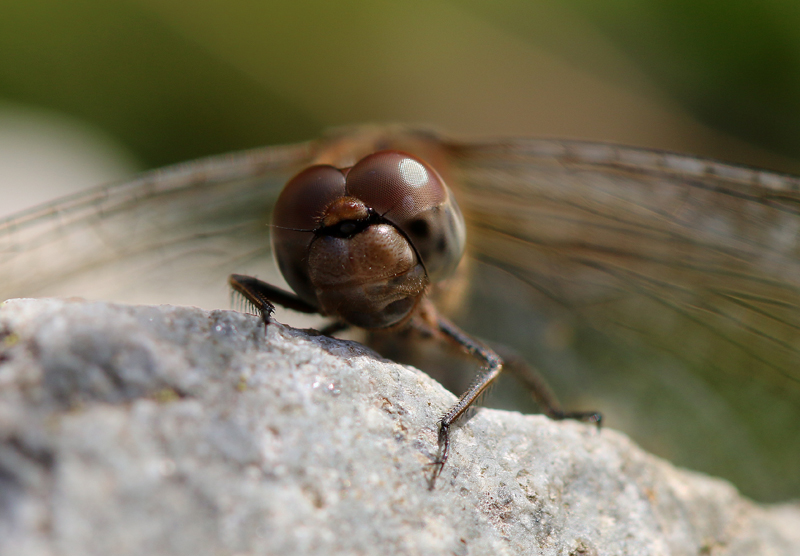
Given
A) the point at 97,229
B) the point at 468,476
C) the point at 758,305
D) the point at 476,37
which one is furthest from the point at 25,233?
the point at 476,37

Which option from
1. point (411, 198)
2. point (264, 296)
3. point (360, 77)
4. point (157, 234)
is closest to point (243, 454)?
point (264, 296)

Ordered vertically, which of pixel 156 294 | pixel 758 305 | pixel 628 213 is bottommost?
pixel 156 294

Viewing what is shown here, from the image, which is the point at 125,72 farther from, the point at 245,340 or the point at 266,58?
the point at 245,340

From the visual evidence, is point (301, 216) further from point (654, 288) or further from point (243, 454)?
point (654, 288)

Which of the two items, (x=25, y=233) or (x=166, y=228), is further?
(x=166, y=228)

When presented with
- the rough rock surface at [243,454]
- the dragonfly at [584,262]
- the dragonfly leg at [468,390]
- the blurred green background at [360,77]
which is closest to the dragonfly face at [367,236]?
the rough rock surface at [243,454]
